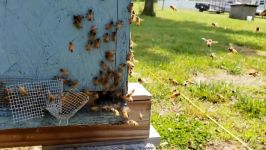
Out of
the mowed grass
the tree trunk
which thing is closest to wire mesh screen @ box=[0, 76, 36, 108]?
the mowed grass

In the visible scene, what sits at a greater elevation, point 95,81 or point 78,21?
point 78,21

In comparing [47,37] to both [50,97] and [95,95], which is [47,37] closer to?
[50,97]

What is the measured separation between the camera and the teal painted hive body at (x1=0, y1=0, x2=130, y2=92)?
214 cm

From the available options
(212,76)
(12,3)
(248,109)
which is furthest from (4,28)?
(212,76)

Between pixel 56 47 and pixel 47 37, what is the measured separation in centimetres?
8

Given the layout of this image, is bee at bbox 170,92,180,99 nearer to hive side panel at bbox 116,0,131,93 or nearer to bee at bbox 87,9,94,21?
hive side panel at bbox 116,0,131,93

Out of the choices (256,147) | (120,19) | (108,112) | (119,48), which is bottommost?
(256,147)

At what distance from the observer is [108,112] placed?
2354 millimetres

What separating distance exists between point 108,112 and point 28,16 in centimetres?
75

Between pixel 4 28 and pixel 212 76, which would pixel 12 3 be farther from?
pixel 212 76

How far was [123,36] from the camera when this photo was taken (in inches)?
92.3

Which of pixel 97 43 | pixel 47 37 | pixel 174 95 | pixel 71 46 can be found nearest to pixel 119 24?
pixel 97 43

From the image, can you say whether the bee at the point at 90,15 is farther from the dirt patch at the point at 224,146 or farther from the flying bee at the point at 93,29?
the dirt patch at the point at 224,146

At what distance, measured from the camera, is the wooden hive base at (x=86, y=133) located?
8.34 ft
